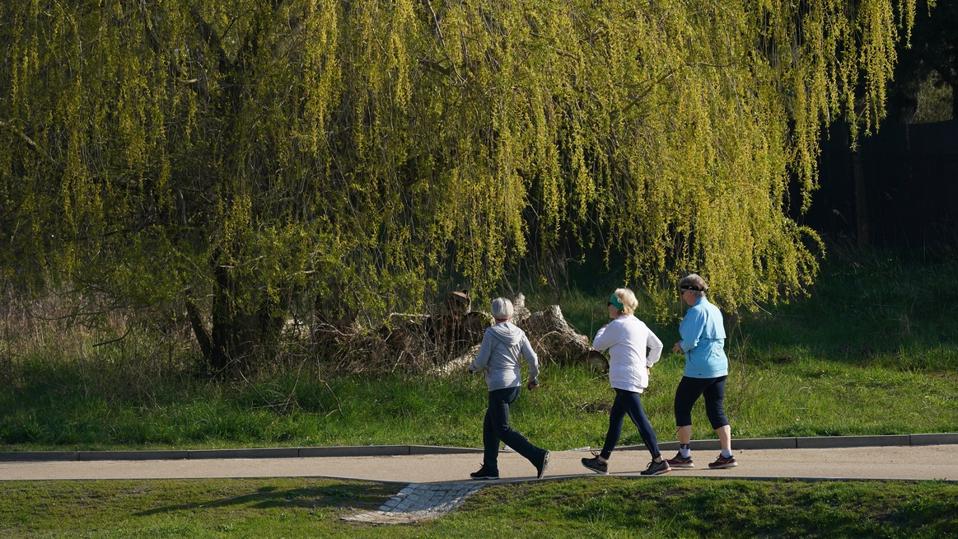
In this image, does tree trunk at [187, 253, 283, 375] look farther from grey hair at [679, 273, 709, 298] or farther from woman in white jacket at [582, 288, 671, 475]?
grey hair at [679, 273, 709, 298]

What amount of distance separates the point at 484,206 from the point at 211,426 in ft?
12.4

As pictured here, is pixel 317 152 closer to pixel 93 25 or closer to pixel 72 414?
pixel 93 25

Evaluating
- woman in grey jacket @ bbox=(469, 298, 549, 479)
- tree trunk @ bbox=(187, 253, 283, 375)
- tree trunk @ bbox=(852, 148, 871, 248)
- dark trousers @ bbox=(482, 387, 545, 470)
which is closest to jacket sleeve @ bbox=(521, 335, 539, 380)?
woman in grey jacket @ bbox=(469, 298, 549, 479)

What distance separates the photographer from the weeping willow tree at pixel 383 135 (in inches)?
487

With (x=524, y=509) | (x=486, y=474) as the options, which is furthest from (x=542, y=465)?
(x=524, y=509)

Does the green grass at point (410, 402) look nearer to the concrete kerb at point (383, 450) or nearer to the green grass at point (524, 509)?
the concrete kerb at point (383, 450)

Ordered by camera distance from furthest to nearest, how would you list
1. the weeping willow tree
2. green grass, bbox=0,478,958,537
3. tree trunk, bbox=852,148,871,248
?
tree trunk, bbox=852,148,871,248 < the weeping willow tree < green grass, bbox=0,478,958,537

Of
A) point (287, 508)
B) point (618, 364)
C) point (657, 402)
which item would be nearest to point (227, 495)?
point (287, 508)

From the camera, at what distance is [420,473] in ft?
37.8

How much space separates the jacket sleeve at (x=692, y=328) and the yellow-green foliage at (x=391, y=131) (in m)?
2.35

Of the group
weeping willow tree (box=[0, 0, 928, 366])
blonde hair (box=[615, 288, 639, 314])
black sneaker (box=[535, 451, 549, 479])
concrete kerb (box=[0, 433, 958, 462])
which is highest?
weeping willow tree (box=[0, 0, 928, 366])

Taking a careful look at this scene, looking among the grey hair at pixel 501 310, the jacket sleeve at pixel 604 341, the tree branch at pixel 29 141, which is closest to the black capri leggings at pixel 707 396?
the jacket sleeve at pixel 604 341

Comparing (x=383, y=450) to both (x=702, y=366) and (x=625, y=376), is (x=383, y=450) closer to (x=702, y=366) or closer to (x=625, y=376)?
(x=625, y=376)

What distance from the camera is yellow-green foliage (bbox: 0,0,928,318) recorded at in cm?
1238
